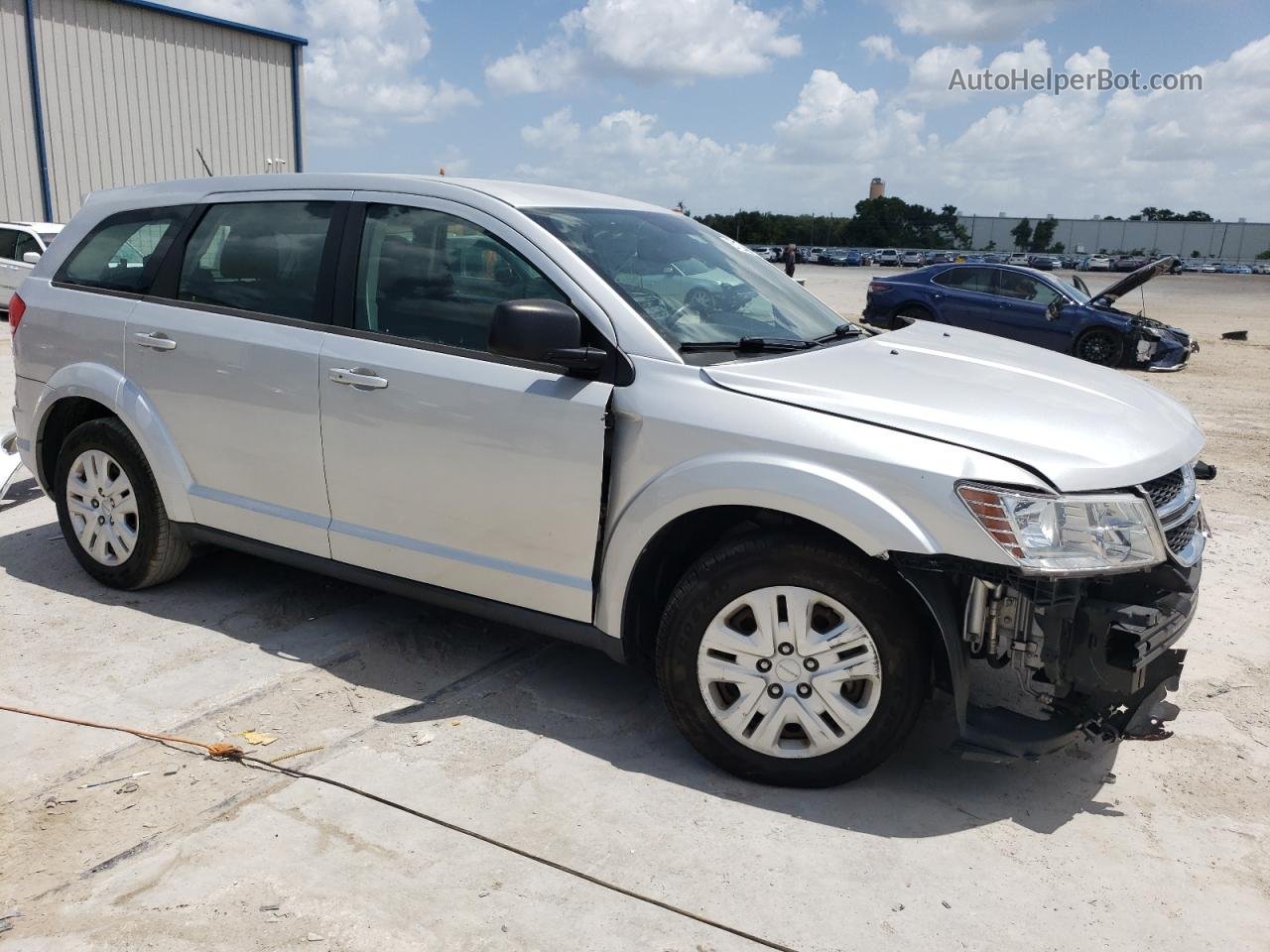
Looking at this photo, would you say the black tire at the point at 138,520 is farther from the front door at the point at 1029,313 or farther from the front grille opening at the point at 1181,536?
the front door at the point at 1029,313

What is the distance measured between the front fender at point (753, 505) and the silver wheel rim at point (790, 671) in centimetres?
26

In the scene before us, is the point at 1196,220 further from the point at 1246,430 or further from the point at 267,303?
the point at 267,303

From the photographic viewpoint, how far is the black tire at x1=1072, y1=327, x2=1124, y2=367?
15492 mm

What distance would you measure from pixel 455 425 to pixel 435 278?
1.98 feet

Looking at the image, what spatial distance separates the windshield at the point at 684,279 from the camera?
12.2 feet

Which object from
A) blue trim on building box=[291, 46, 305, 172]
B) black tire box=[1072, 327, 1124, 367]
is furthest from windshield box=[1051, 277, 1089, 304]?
blue trim on building box=[291, 46, 305, 172]

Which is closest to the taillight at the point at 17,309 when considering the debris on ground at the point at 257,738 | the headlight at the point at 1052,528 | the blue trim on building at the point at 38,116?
the debris on ground at the point at 257,738

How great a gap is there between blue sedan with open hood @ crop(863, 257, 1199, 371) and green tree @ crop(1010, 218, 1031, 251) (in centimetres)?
9009

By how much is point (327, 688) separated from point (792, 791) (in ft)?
5.87

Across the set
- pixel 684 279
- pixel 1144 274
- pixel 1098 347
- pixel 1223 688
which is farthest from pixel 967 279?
pixel 684 279

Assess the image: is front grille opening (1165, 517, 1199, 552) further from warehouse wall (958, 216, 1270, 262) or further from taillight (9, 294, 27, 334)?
warehouse wall (958, 216, 1270, 262)

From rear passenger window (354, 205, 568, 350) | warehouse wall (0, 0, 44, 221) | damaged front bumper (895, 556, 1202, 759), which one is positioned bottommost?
damaged front bumper (895, 556, 1202, 759)

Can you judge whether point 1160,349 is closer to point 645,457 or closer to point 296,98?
point 645,457

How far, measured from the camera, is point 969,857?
306 cm
